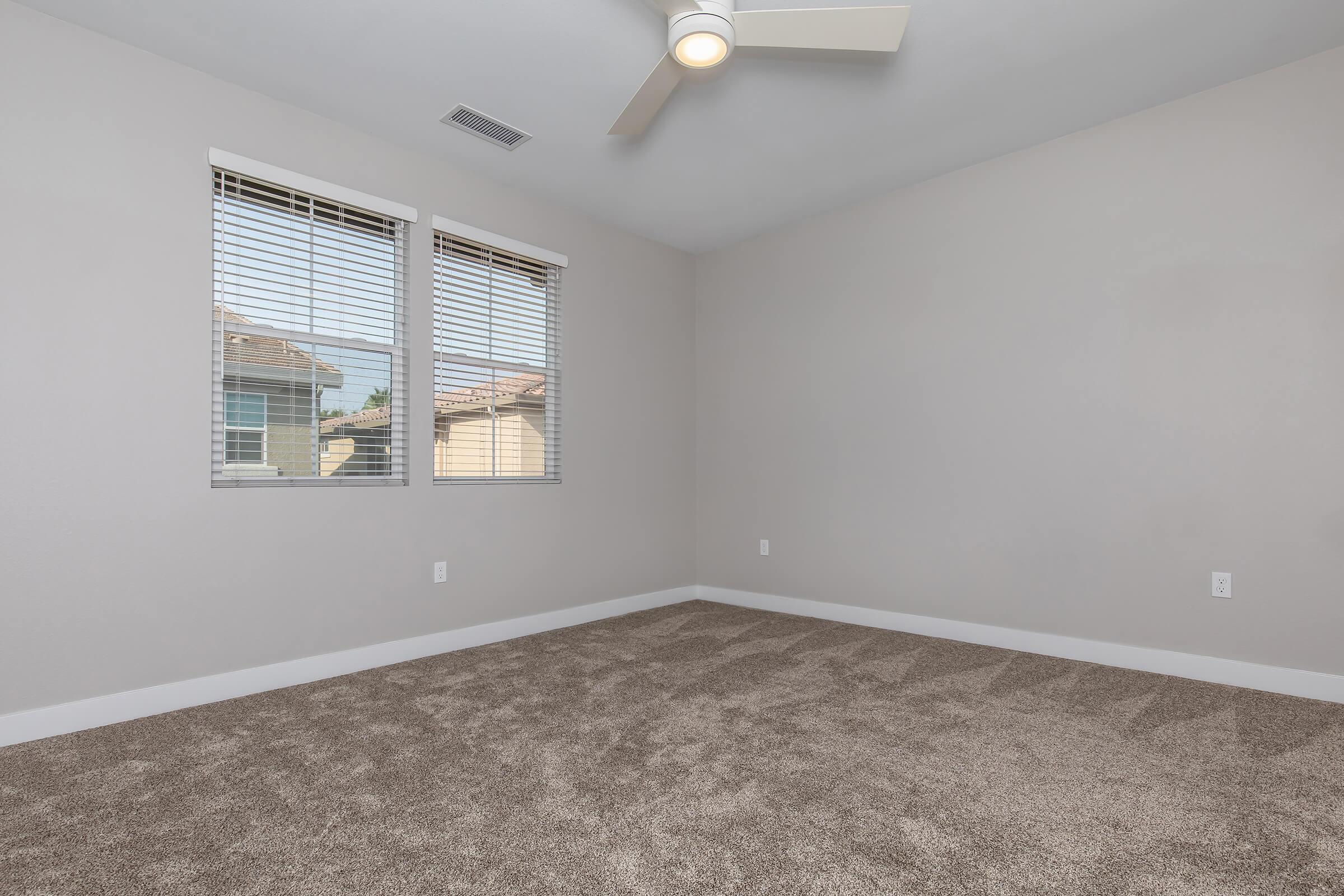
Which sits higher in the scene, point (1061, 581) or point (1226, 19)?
point (1226, 19)

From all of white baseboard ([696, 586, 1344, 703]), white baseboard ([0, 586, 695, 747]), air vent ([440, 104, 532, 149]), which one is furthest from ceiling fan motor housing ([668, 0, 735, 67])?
white baseboard ([696, 586, 1344, 703])

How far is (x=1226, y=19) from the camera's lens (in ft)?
7.86

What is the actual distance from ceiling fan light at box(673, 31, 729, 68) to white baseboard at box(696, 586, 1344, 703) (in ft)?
9.75

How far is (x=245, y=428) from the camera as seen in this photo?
9.25 feet

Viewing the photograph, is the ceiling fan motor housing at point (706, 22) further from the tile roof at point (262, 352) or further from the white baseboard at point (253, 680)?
the white baseboard at point (253, 680)

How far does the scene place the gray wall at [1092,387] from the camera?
2.67 m

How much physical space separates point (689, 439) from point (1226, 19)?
3.47 meters

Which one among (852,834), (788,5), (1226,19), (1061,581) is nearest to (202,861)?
(852,834)

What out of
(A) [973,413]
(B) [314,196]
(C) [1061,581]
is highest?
(B) [314,196]

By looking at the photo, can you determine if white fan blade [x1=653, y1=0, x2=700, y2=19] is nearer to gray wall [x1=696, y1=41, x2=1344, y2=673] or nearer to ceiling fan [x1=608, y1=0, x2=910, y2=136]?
ceiling fan [x1=608, y1=0, x2=910, y2=136]

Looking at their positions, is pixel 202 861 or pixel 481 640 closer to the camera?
pixel 202 861

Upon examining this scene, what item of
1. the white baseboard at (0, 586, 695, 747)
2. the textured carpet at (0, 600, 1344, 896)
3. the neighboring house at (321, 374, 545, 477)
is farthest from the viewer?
the neighboring house at (321, 374, 545, 477)

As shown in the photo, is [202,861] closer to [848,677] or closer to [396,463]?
[396,463]

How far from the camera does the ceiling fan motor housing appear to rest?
6.96 feet
